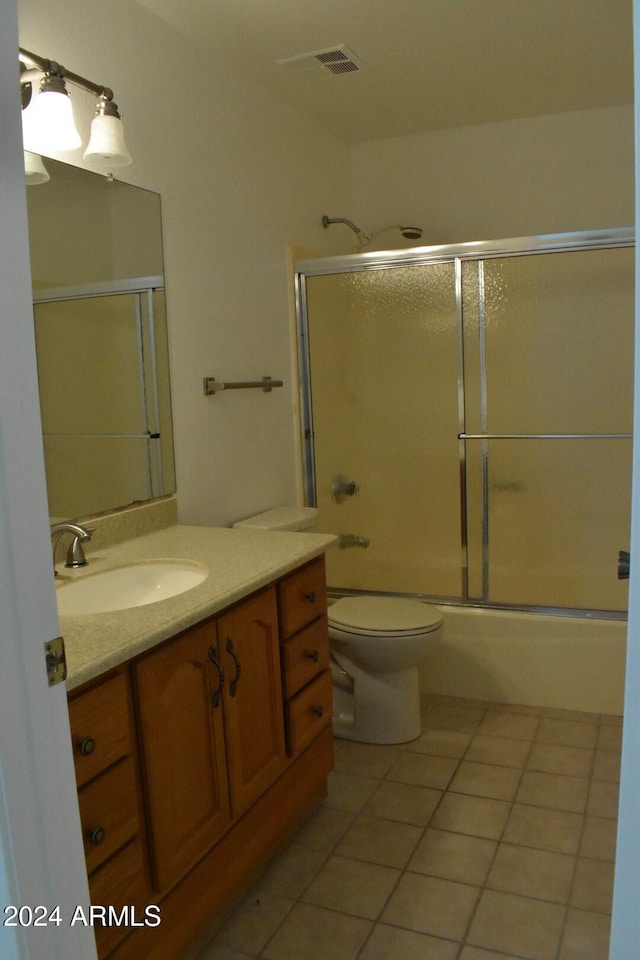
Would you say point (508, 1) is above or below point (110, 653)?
above

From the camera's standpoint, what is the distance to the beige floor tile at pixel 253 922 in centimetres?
178

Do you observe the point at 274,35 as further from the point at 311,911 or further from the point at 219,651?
the point at 311,911

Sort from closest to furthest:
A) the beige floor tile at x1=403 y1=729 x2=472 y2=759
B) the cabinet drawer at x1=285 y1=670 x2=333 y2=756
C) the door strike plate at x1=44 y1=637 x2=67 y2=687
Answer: the door strike plate at x1=44 y1=637 x2=67 y2=687 < the cabinet drawer at x1=285 y1=670 x2=333 y2=756 < the beige floor tile at x1=403 y1=729 x2=472 y2=759

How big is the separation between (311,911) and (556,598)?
1832 mm

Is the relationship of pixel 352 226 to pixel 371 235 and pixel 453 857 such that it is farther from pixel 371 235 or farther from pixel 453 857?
pixel 453 857

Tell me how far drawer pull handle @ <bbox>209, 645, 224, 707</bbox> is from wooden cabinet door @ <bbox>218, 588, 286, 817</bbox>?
22mm

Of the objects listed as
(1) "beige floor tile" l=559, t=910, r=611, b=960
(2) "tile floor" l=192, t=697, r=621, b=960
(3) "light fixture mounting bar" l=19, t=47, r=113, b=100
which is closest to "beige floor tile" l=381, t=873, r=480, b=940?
(2) "tile floor" l=192, t=697, r=621, b=960

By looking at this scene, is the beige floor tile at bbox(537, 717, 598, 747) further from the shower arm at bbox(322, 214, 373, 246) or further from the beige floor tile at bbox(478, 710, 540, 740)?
the shower arm at bbox(322, 214, 373, 246)

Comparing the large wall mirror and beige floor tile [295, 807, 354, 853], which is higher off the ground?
the large wall mirror

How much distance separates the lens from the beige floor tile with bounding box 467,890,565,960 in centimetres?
174

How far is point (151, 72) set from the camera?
7.45 ft

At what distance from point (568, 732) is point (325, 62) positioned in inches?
98.9

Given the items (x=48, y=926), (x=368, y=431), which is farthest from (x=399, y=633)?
(x=48, y=926)

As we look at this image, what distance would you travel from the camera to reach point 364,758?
104 inches
